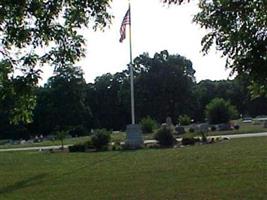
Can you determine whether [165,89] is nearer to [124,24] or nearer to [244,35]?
[124,24]

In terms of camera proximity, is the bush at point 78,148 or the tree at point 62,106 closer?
the bush at point 78,148

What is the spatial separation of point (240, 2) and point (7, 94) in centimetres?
302

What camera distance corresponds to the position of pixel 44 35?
7504 millimetres

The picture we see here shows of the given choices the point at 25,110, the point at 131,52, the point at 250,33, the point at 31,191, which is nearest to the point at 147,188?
the point at 31,191

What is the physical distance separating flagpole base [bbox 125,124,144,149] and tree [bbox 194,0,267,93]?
36874 mm

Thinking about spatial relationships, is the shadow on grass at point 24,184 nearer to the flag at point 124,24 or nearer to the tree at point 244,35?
the tree at point 244,35

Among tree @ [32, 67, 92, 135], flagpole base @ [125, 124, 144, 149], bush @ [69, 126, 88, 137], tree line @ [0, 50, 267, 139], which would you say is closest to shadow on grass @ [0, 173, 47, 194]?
flagpole base @ [125, 124, 144, 149]

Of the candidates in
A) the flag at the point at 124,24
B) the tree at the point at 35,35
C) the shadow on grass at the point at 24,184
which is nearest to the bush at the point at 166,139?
the flag at the point at 124,24

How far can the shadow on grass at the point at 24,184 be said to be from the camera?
65.4ft

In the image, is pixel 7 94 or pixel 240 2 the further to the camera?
pixel 7 94

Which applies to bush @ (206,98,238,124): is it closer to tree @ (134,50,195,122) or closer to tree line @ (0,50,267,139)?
tree line @ (0,50,267,139)

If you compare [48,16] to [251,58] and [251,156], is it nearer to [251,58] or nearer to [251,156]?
[251,58]

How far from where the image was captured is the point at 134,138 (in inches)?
1745

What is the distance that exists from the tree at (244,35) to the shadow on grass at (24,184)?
1403cm
